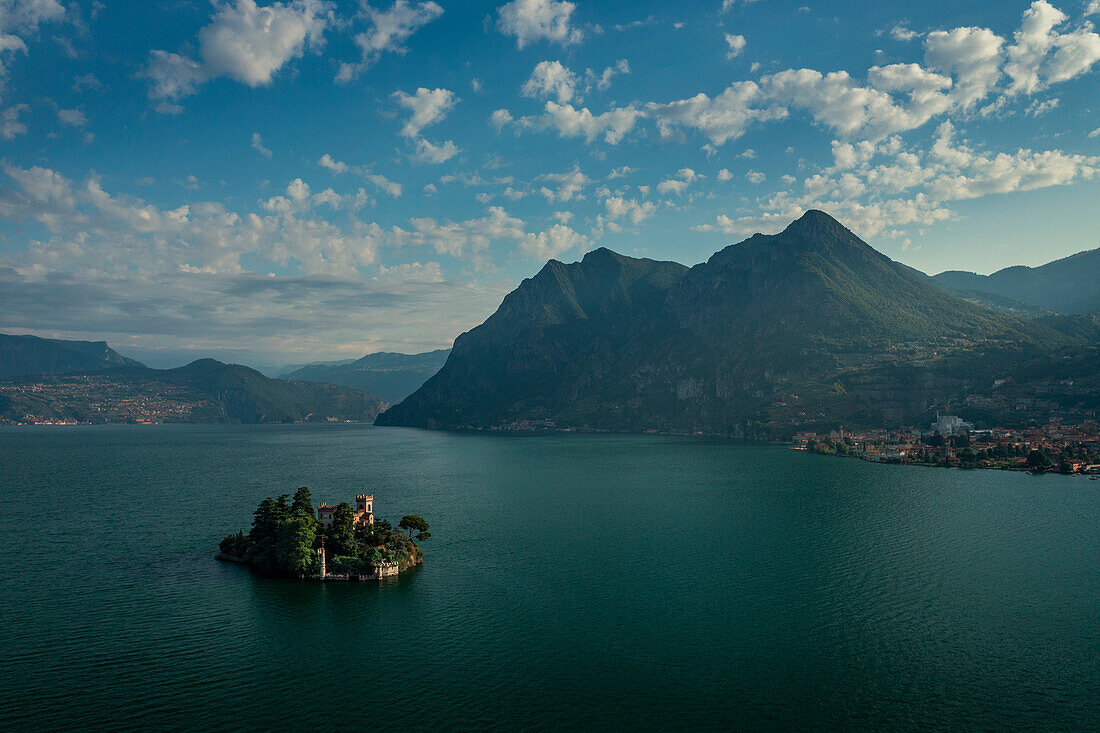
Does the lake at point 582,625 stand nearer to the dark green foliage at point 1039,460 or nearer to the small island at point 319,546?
the small island at point 319,546

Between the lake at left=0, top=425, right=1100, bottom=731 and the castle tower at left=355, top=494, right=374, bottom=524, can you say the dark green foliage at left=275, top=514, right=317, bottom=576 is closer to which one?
the lake at left=0, top=425, right=1100, bottom=731

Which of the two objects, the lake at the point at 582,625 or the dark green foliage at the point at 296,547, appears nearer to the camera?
the lake at the point at 582,625

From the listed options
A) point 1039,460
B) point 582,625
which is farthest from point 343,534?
point 1039,460

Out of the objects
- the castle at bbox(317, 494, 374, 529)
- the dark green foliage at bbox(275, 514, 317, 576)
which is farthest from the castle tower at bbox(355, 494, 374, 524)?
the dark green foliage at bbox(275, 514, 317, 576)

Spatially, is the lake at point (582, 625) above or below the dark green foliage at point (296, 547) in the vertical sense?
below

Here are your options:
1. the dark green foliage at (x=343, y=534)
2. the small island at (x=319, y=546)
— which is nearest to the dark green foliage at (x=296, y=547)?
the small island at (x=319, y=546)

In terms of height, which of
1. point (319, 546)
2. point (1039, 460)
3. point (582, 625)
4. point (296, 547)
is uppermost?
point (1039, 460)

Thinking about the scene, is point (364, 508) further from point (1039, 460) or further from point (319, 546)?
point (1039, 460)
